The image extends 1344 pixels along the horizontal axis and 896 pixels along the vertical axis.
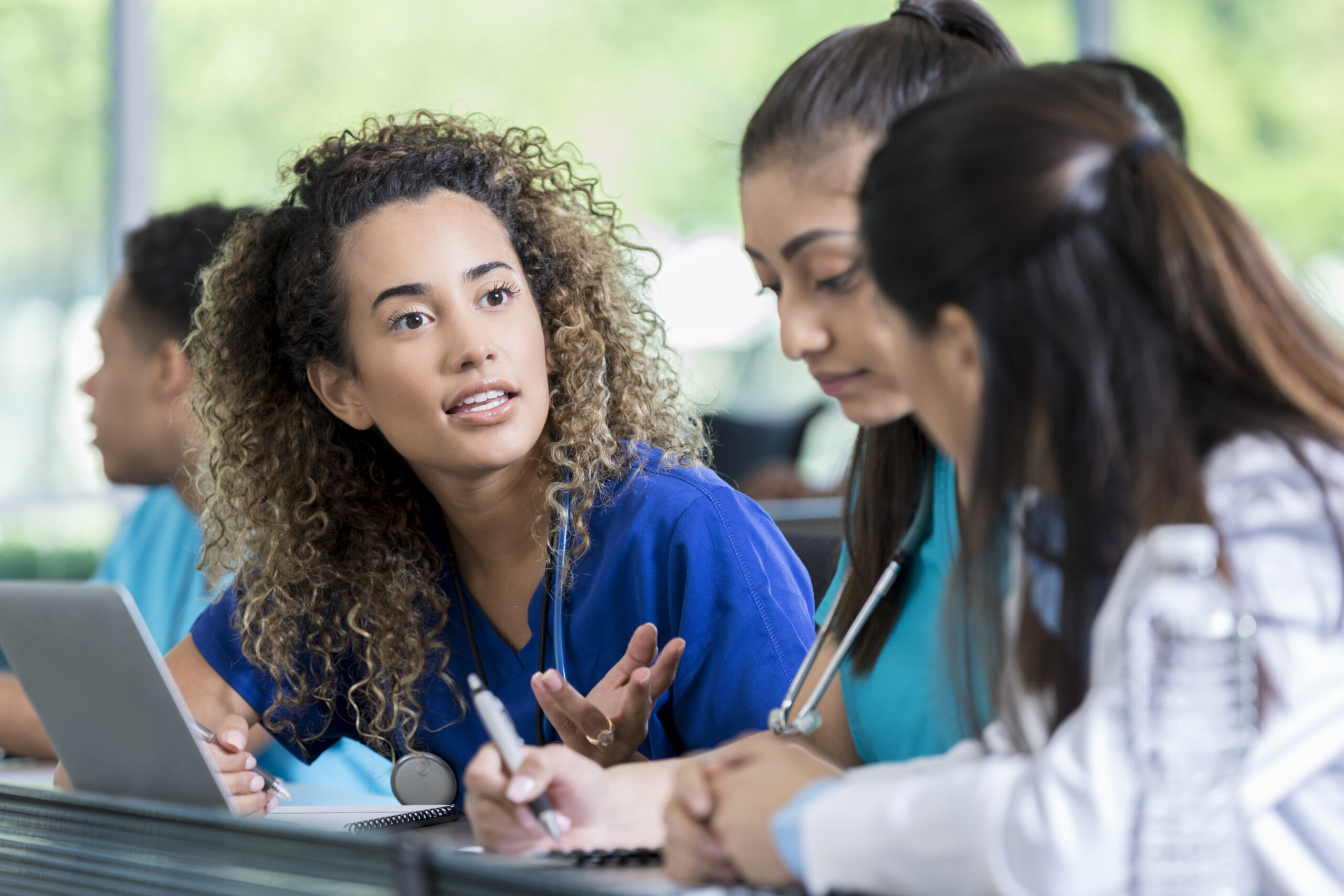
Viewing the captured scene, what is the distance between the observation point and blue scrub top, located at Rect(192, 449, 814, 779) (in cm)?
133

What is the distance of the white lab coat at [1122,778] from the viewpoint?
65 centimetres

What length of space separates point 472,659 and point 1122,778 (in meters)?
0.93

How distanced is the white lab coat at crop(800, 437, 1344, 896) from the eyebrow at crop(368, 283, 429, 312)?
0.85 m

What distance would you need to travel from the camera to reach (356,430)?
1634mm

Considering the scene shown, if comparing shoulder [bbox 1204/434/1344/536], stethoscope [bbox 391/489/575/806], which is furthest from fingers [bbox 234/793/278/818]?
shoulder [bbox 1204/434/1344/536]

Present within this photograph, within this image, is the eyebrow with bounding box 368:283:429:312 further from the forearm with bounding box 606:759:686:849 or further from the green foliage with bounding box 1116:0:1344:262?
the green foliage with bounding box 1116:0:1344:262

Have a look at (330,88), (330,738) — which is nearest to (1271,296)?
(330,738)

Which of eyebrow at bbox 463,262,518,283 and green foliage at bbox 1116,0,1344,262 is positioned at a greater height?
green foliage at bbox 1116,0,1344,262

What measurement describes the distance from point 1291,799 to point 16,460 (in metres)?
4.70

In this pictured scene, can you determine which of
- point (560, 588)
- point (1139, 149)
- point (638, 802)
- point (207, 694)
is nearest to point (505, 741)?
point (638, 802)

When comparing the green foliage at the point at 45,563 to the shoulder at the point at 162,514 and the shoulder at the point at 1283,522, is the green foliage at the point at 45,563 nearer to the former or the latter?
the shoulder at the point at 162,514

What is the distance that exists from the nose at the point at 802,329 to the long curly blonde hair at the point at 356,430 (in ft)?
1.62

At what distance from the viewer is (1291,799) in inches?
28.1

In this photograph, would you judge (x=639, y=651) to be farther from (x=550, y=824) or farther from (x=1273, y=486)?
(x=1273, y=486)
